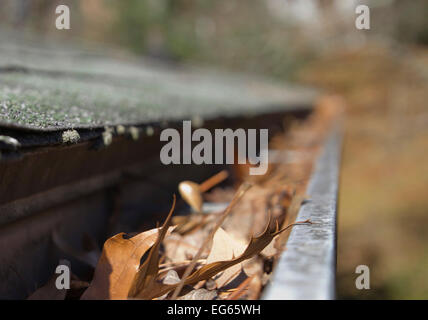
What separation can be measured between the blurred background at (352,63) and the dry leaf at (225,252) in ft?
11.9

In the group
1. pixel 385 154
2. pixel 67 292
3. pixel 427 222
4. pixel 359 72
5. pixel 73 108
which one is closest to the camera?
pixel 67 292

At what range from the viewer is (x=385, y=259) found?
566cm

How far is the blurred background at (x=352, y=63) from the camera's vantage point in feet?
20.6

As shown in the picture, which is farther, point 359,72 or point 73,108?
point 359,72

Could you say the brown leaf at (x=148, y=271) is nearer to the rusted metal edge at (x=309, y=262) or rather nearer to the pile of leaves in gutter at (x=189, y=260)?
the pile of leaves in gutter at (x=189, y=260)

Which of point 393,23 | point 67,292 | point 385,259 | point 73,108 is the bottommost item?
point 385,259

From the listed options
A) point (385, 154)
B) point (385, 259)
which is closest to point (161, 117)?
point (385, 259)

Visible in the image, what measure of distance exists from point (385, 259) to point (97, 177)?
5.55 meters

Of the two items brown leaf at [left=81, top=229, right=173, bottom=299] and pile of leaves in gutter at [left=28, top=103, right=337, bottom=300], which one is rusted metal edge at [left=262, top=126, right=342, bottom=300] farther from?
brown leaf at [left=81, top=229, right=173, bottom=299]

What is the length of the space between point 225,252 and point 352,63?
16.7 metres

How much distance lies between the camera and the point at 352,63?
52.9 ft

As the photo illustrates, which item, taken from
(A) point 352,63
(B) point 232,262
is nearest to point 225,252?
(B) point 232,262

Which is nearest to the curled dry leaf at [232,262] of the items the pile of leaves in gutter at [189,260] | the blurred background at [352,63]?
the pile of leaves in gutter at [189,260]

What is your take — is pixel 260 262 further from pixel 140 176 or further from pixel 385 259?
pixel 385 259
